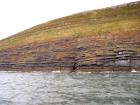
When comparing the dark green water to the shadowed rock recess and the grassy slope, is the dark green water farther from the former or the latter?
the grassy slope

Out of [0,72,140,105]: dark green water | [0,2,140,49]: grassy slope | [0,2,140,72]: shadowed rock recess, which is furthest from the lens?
[0,2,140,49]: grassy slope

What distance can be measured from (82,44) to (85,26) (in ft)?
48.2

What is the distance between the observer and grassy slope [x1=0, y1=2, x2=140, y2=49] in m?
67.8

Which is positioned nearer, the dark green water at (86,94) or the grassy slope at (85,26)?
the dark green water at (86,94)

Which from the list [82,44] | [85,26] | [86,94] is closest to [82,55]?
[82,44]

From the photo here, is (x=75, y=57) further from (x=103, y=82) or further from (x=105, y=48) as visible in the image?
(x=103, y=82)

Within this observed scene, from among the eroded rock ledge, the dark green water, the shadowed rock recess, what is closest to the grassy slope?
the shadowed rock recess

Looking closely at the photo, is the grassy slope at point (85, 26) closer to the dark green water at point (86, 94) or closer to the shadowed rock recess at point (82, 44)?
the shadowed rock recess at point (82, 44)

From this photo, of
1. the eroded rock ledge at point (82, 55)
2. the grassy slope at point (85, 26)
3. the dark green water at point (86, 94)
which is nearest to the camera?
the dark green water at point (86, 94)

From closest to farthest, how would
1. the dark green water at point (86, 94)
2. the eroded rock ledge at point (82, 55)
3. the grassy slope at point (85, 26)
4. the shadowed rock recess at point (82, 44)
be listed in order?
the dark green water at point (86, 94) → the eroded rock ledge at point (82, 55) → the shadowed rock recess at point (82, 44) → the grassy slope at point (85, 26)

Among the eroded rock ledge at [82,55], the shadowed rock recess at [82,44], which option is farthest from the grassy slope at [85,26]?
the eroded rock ledge at [82,55]

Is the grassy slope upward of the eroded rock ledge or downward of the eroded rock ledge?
upward

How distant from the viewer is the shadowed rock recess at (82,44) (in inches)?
2092

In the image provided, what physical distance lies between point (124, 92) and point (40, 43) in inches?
Answer: 1924
